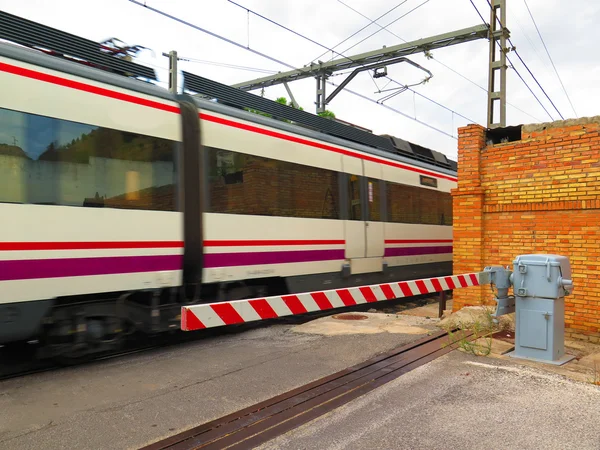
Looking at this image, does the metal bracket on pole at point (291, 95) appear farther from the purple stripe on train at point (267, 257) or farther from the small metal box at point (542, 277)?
the small metal box at point (542, 277)

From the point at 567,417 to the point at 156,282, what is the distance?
4.35 metres

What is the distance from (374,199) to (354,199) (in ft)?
2.45

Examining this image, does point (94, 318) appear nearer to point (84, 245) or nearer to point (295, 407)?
point (84, 245)

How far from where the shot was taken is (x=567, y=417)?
3.72 meters

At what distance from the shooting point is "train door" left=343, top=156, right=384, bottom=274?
8.98m

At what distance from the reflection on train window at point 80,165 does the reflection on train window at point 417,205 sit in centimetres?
563

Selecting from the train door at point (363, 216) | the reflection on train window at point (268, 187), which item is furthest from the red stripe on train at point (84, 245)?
the train door at point (363, 216)

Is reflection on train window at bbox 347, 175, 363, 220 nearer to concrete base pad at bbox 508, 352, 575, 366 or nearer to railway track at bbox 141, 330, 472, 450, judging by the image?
railway track at bbox 141, 330, 472, 450

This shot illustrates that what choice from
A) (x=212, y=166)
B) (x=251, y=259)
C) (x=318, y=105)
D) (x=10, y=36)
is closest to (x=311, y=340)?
(x=251, y=259)

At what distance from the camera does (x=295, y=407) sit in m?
4.01

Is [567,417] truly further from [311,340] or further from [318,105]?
[318,105]

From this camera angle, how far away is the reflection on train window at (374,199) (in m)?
9.55

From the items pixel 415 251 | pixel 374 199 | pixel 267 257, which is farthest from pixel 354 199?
pixel 415 251

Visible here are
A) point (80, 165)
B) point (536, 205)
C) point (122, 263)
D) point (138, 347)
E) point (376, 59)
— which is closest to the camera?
point (80, 165)
